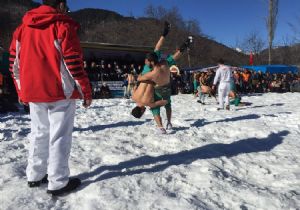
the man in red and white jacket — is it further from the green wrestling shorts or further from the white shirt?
the white shirt

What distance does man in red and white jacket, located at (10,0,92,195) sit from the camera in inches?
126

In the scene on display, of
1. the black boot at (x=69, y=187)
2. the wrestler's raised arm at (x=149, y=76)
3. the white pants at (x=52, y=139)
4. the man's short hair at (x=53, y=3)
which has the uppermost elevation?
the man's short hair at (x=53, y=3)

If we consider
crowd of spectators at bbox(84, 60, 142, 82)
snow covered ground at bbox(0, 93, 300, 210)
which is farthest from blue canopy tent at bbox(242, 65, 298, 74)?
snow covered ground at bbox(0, 93, 300, 210)

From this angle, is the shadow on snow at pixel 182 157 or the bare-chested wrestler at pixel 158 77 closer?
the shadow on snow at pixel 182 157

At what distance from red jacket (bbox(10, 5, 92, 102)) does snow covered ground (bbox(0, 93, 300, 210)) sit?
3.15 ft

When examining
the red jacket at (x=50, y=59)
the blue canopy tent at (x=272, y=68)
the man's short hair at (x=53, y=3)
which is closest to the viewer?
the red jacket at (x=50, y=59)

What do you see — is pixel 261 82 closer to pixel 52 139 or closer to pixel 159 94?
pixel 159 94

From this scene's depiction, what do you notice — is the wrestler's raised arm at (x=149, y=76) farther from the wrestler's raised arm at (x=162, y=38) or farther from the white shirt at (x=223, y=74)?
the white shirt at (x=223, y=74)

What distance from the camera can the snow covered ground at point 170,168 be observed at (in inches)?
131

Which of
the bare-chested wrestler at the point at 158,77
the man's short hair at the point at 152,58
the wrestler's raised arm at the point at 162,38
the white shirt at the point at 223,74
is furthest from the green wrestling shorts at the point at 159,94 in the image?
the white shirt at the point at 223,74

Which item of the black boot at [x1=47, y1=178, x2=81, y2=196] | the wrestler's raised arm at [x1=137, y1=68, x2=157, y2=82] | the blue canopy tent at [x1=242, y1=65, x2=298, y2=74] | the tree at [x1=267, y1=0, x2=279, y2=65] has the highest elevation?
the tree at [x1=267, y1=0, x2=279, y2=65]

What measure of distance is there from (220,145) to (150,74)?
1.79m

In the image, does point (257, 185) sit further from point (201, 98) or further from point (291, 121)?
point (201, 98)

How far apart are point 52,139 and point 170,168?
1624 mm
